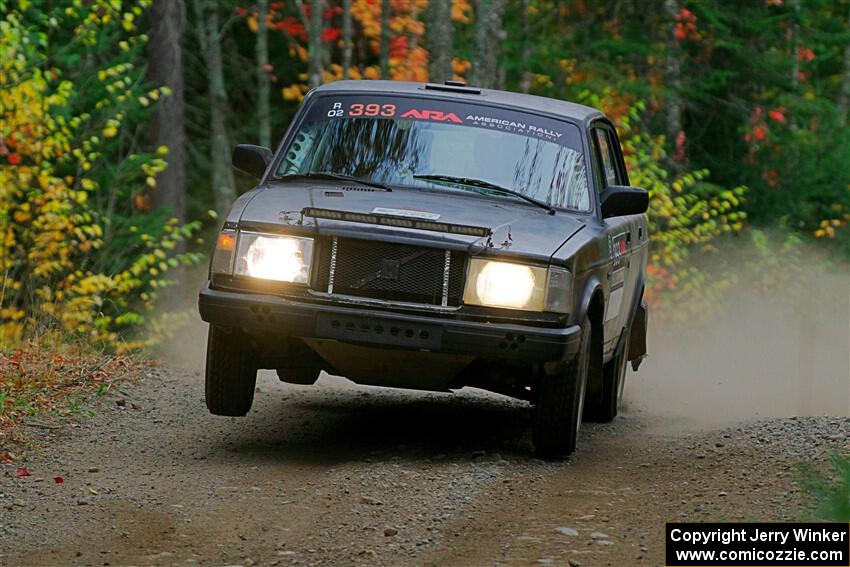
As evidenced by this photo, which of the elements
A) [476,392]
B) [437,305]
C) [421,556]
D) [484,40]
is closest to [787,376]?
[476,392]


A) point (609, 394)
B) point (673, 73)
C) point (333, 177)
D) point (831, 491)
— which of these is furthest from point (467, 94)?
point (673, 73)

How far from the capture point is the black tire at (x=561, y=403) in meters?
7.63

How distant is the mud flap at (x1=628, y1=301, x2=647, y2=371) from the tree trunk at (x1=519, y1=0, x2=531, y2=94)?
13.5 metres

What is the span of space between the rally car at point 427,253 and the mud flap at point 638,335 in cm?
159

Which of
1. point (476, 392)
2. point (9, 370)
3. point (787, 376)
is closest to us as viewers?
point (9, 370)

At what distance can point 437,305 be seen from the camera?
23.6ft

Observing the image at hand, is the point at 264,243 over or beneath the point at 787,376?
over

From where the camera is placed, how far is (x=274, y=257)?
7324mm

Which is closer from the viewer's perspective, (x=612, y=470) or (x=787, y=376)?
(x=612, y=470)

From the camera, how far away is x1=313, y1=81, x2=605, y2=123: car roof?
8.76 m

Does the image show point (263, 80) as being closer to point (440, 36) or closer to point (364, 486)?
point (440, 36)

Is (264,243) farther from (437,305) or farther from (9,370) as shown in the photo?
(9,370)

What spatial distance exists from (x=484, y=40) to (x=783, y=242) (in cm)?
590

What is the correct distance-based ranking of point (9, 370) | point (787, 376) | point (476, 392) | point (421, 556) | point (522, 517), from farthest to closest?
point (787, 376) < point (476, 392) < point (9, 370) < point (522, 517) < point (421, 556)
